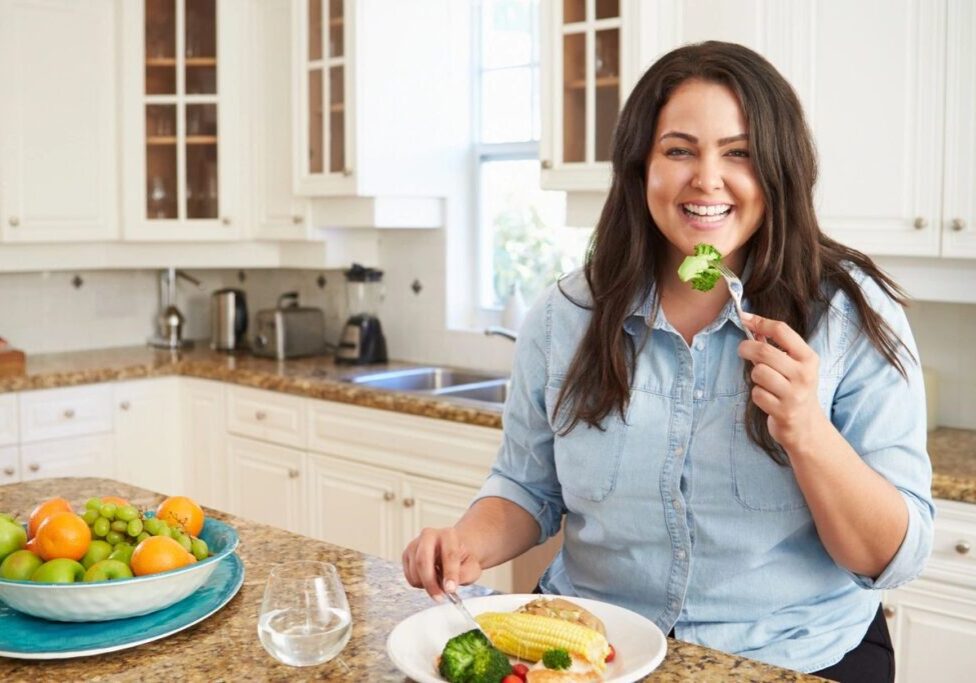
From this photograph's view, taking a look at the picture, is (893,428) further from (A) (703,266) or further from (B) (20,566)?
(B) (20,566)

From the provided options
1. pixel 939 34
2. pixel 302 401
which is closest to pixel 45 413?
pixel 302 401

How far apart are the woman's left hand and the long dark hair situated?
175mm

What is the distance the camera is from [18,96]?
3924mm

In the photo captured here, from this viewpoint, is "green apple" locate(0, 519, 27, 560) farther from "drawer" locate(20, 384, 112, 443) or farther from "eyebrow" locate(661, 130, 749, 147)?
"drawer" locate(20, 384, 112, 443)

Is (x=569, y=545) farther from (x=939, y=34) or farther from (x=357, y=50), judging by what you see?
(x=357, y=50)

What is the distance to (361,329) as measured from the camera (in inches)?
159

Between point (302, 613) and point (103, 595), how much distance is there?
0.30 m

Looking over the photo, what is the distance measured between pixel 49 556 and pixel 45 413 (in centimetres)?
260

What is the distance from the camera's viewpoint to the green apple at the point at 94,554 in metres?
1.42

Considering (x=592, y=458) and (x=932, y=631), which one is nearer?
(x=592, y=458)

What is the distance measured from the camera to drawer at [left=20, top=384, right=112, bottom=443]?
3.80m

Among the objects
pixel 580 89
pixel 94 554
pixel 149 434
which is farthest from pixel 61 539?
pixel 149 434

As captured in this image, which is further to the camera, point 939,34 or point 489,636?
point 939,34

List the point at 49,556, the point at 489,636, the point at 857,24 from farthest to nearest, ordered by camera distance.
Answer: the point at 857,24 → the point at 49,556 → the point at 489,636
